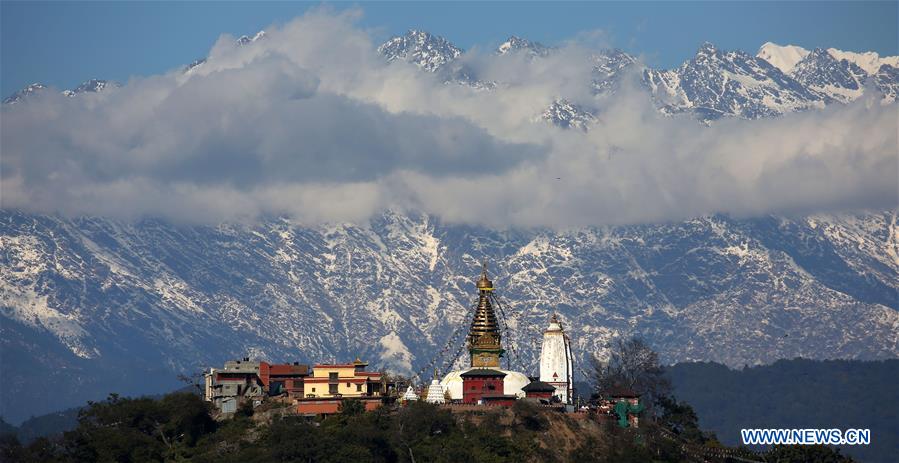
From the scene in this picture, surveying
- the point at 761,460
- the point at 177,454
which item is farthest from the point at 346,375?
the point at 761,460

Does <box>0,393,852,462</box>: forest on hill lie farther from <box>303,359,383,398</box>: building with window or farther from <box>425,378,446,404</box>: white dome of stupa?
<box>425,378,446,404</box>: white dome of stupa

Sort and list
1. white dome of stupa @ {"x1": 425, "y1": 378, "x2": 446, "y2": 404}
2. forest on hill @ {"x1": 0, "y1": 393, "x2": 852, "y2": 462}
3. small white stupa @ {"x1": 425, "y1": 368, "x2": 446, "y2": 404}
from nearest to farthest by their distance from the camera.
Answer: forest on hill @ {"x1": 0, "y1": 393, "x2": 852, "y2": 462}
white dome of stupa @ {"x1": 425, "y1": 378, "x2": 446, "y2": 404}
small white stupa @ {"x1": 425, "y1": 368, "x2": 446, "y2": 404}

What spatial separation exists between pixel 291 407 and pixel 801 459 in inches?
1825

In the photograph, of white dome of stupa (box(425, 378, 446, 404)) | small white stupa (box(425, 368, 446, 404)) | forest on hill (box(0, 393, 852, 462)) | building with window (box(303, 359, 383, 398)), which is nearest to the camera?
forest on hill (box(0, 393, 852, 462))

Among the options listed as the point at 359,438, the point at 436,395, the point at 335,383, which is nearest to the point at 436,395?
the point at 436,395

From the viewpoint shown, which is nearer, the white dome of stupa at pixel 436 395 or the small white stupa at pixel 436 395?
the white dome of stupa at pixel 436 395

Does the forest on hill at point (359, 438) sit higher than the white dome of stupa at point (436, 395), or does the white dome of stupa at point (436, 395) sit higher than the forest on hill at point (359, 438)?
the white dome of stupa at point (436, 395)

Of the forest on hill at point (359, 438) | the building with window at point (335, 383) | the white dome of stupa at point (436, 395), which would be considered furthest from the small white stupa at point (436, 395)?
the building with window at point (335, 383)

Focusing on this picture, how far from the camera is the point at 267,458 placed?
183 metres

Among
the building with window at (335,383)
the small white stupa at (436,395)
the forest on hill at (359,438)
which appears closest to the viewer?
the forest on hill at (359,438)

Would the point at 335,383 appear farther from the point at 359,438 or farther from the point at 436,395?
the point at 359,438

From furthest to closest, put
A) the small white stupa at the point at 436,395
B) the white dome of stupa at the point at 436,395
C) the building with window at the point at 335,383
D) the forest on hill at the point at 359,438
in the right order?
the small white stupa at the point at 436,395
the white dome of stupa at the point at 436,395
the building with window at the point at 335,383
the forest on hill at the point at 359,438

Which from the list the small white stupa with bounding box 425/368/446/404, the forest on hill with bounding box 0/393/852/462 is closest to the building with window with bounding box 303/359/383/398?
the forest on hill with bounding box 0/393/852/462

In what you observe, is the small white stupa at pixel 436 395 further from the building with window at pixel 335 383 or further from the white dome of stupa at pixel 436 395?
the building with window at pixel 335 383
